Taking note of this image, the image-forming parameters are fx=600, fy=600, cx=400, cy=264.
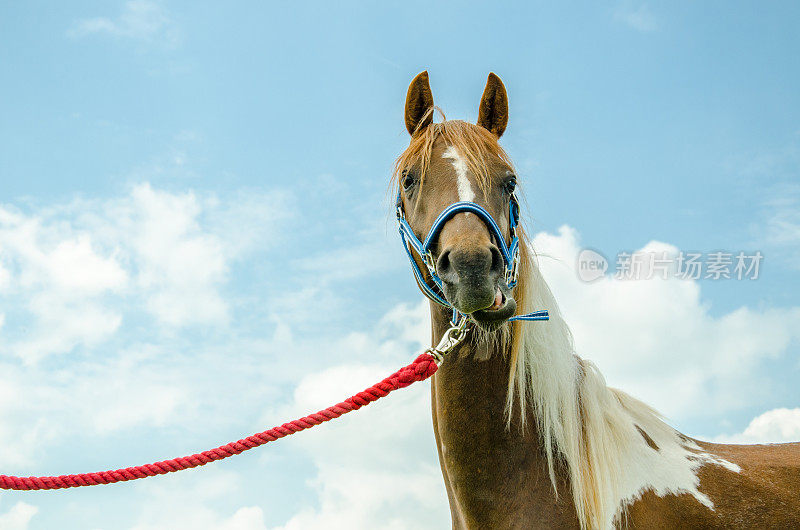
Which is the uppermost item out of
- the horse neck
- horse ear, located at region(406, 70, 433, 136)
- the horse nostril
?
horse ear, located at region(406, 70, 433, 136)

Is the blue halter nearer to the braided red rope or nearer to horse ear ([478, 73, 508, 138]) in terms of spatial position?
the braided red rope

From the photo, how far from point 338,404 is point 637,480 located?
67.4 inches

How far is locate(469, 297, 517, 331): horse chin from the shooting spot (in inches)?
109

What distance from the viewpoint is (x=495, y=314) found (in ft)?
9.08

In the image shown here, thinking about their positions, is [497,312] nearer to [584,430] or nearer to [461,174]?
[461,174]

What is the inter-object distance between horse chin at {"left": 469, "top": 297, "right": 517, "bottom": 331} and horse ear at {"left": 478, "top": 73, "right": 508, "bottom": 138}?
57.7 inches

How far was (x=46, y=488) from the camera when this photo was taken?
3.65m

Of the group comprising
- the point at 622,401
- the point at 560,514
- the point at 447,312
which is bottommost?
the point at 560,514

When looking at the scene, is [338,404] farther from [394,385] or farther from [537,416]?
[537,416]

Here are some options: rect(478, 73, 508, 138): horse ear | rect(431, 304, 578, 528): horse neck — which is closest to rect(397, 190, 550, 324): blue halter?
rect(431, 304, 578, 528): horse neck

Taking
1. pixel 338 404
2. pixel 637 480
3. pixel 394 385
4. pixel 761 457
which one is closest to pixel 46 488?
pixel 338 404

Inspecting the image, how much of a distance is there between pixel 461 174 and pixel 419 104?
857mm

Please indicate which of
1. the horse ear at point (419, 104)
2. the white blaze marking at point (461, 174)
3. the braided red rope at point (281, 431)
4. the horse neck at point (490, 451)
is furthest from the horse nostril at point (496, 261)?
the horse ear at point (419, 104)

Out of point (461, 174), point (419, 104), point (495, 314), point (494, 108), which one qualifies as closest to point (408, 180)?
point (461, 174)
